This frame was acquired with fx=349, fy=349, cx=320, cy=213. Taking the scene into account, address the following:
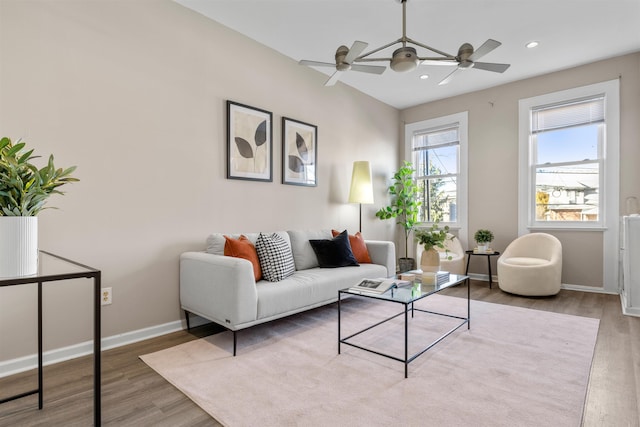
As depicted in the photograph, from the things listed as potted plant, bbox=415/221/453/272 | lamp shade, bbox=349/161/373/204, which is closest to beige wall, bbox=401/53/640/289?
lamp shade, bbox=349/161/373/204

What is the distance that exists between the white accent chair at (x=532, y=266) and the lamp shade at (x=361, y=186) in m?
1.84

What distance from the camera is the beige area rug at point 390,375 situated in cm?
168

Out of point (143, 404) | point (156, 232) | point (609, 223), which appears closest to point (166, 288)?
point (156, 232)

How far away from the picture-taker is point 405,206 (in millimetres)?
5410

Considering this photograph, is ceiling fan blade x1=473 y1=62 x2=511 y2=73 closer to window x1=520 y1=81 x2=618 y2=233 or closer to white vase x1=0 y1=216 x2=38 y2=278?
window x1=520 y1=81 x2=618 y2=233

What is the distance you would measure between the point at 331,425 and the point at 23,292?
208cm

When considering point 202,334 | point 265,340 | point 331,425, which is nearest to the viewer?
point 331,425

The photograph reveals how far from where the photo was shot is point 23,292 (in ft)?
7.23

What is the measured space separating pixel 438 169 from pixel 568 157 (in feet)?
5.59

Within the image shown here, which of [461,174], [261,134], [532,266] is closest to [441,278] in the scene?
[532,266]

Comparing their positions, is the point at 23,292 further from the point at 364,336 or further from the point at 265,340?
the point at 364,336

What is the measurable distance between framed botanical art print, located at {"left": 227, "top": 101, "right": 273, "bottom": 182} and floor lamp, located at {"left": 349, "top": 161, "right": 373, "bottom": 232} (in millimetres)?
1288

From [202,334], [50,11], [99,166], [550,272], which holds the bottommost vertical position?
[202,334]

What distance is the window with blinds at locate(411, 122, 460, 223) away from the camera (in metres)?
5.41
